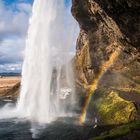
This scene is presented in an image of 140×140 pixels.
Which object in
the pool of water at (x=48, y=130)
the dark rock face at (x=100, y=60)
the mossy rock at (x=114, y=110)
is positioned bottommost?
the pool of water at (x=48, y=130)

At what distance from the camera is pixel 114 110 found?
3641 cm

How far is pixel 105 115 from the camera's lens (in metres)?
37.1

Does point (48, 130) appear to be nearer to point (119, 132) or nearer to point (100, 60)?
point (119, 132)

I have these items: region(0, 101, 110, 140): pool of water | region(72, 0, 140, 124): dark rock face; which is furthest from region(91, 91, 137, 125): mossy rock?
region(72, 0, 140, 124): dark rock face

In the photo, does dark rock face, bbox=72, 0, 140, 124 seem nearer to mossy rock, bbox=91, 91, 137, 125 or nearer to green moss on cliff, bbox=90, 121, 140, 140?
mossy rock, bbox=91, 91, 137, 125

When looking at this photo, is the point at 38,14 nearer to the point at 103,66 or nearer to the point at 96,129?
the point at 103,66

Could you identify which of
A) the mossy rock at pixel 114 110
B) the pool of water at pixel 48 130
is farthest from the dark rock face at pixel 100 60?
the pool of water at pixel 48 130

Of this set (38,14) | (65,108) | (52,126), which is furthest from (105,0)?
(38,14)

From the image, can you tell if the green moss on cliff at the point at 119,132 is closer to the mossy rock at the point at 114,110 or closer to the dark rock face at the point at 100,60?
the mossy rock at the point at 114,110

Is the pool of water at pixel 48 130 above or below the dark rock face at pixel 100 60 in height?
below

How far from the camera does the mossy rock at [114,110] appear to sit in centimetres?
3400

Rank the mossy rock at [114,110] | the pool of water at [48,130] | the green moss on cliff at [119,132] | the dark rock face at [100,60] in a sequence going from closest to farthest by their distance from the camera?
the green moss on cliff at [119,132] → the pool of water at [48,130] → the mossy rock at [114,110] → the dark rock face at [100,60]

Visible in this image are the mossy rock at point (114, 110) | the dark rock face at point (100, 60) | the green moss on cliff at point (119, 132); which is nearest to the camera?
the green moss on cliff at point (119, 132)

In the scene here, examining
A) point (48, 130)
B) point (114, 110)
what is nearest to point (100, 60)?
point (114, 110)
